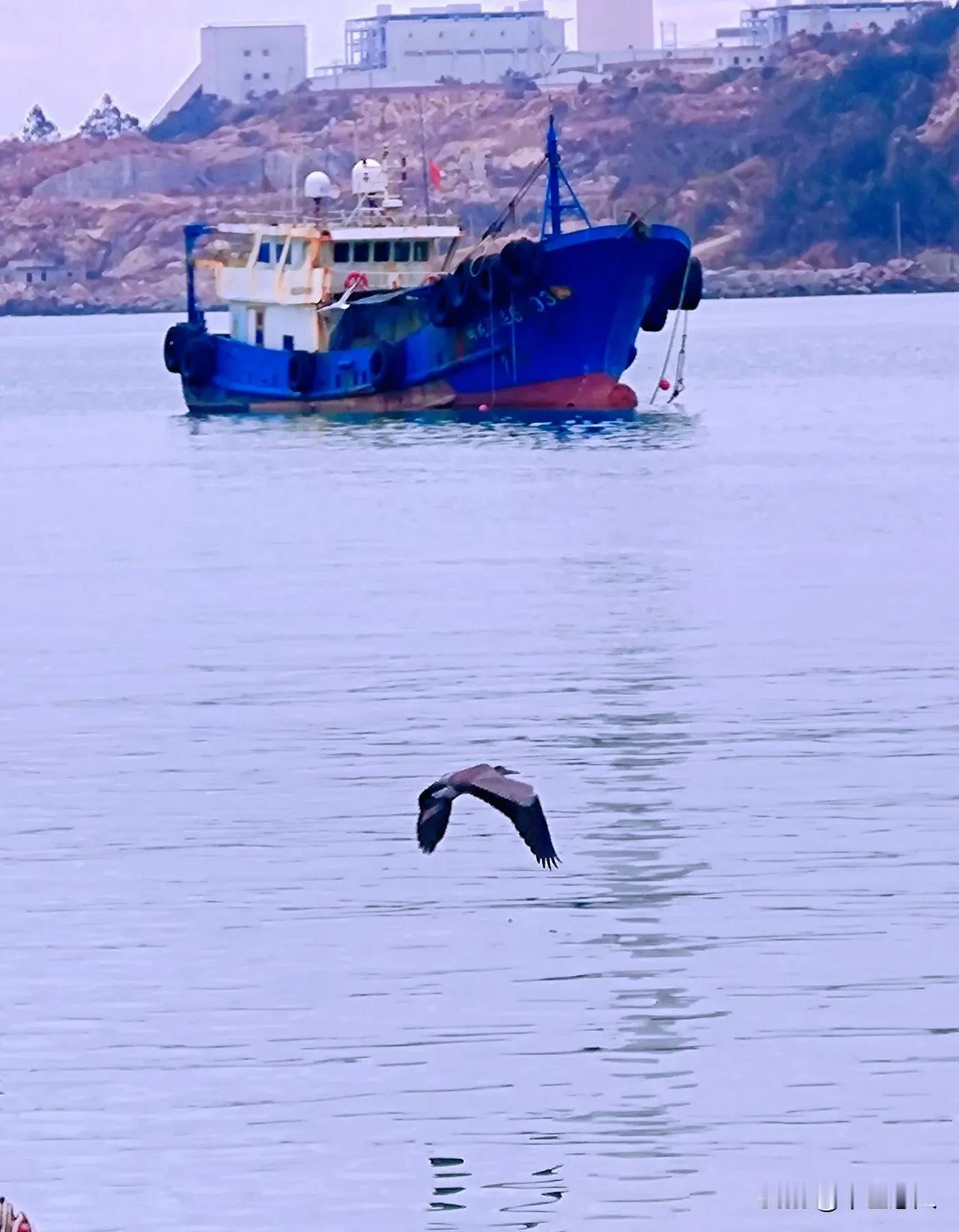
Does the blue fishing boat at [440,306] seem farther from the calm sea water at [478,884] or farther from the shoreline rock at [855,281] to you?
the shoreline rock at [855,281]

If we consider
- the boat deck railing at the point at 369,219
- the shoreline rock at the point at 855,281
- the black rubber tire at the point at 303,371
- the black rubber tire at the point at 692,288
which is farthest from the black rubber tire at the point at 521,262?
the shoreline rock at the point at 855,281

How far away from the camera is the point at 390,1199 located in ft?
34.5

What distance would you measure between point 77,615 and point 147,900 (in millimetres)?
13202

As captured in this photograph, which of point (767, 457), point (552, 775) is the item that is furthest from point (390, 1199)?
point (767, 457)

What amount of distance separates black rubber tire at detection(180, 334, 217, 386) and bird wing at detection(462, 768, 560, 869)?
4675 cm

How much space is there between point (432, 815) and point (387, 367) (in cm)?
4053

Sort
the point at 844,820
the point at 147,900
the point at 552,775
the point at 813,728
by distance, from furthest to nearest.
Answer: the point at 813,728
the point at 552,775
the point at 844,820
the point at 147,900

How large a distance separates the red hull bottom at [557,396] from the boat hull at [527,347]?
0.03 meters

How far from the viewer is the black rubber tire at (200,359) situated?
194ft

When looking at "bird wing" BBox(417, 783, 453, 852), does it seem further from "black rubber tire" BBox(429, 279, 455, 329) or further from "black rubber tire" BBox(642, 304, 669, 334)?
"black rubber tire" BBox(642, 304, 669, 334)

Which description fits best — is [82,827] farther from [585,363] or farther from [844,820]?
[585,363]

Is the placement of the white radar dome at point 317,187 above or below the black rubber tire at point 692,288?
above

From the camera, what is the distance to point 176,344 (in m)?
60.4

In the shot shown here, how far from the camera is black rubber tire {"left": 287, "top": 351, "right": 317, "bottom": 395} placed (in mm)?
54500
